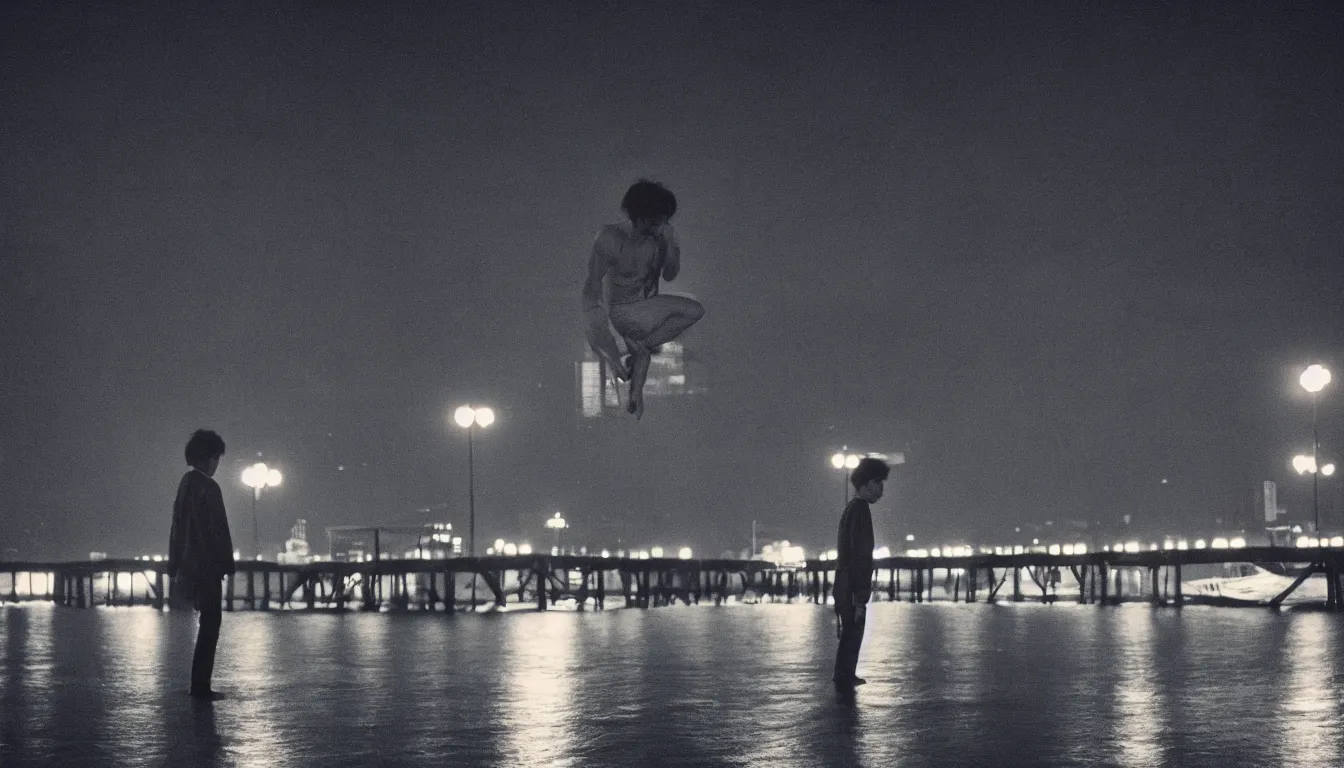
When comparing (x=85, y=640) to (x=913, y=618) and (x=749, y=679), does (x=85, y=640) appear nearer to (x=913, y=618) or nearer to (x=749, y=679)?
(x=749, y=679)

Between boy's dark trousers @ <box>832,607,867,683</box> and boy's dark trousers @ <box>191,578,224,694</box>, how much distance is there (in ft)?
18.0

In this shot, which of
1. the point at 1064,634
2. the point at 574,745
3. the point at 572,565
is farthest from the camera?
the point at 572,565

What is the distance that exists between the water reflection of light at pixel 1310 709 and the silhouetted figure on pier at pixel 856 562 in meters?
3.61

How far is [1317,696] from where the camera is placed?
1230cm

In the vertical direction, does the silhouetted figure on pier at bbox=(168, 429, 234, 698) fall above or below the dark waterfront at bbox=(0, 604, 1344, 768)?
above

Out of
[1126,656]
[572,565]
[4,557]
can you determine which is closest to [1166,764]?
[1126,656]

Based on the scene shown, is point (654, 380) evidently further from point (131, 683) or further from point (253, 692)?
point (131, 683)

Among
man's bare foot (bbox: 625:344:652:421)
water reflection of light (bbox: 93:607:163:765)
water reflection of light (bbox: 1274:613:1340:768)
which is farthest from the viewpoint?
water reflection of light (bbox: 93:607:163:765)

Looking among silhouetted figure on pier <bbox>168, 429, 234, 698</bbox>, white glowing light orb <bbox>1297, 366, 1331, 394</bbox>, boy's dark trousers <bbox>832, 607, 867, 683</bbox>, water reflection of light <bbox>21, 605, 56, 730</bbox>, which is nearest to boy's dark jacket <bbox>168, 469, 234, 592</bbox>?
silhouetted figure on pier <bbox>168, 429, 234, 698</bbox>

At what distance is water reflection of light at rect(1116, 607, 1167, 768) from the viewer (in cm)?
900

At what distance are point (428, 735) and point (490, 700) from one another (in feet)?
7.82

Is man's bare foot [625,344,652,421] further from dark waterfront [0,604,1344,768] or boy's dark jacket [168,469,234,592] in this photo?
boy's dark jacket [168,469,234,592]

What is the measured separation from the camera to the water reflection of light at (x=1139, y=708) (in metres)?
9.00

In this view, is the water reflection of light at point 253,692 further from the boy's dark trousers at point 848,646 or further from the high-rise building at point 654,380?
the boy's dark trousers at point 848,646
